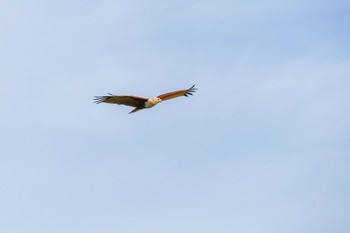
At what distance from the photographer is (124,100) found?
7394 centimetres

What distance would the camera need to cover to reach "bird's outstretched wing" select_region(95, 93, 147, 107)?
240 feet

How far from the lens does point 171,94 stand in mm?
77875

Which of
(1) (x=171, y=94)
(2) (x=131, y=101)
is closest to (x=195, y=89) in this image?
(1) (x=171, y=94)

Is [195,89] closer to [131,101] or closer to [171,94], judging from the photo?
[171,94]

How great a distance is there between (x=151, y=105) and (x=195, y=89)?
19.1 feet

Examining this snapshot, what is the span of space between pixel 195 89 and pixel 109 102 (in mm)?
8235

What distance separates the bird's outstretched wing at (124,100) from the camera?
240ft

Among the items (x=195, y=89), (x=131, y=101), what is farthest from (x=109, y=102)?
(x=195, y=89)

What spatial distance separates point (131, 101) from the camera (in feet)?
243

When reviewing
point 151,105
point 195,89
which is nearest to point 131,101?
point 151,105

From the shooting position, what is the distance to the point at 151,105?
243ft

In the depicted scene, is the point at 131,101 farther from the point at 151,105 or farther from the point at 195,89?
the point at 195,89

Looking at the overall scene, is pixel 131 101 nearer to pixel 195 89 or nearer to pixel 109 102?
pixel 109 102

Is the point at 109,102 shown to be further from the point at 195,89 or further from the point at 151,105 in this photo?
the point at 195,89
